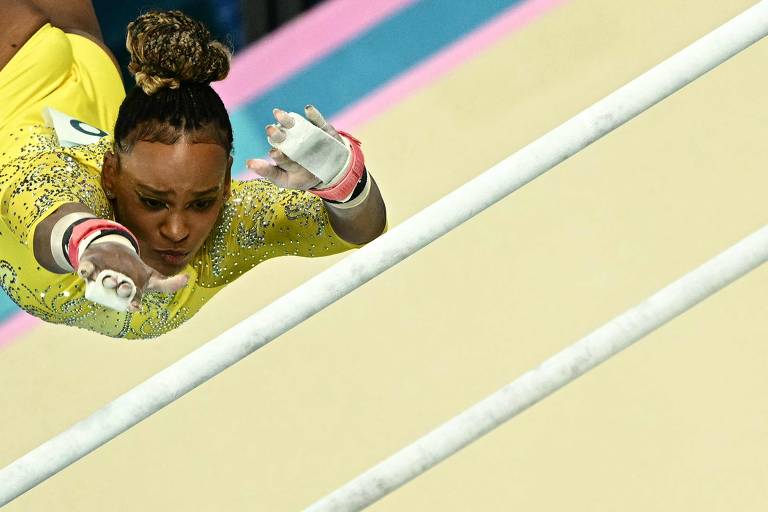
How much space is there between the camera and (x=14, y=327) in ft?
7.47

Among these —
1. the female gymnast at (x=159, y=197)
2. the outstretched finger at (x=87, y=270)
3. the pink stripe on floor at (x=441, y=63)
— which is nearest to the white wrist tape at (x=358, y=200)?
the female gymnast at (x=159, y=197)

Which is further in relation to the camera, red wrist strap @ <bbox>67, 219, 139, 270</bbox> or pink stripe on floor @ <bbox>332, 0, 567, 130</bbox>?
pink stripe on floor @ <bbox>332, 0, 567, 130</bbox>

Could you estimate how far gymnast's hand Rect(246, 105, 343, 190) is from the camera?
122 centimetres

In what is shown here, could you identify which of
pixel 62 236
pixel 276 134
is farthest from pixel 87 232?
pixel 276 134

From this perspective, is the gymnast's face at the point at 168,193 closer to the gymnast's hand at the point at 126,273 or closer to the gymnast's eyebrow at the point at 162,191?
the gymnast's eyebrow at the point at 162,191

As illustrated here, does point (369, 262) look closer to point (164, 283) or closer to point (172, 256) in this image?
point (164, 283)

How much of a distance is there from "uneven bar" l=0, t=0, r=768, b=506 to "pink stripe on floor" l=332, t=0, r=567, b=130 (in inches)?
51.2

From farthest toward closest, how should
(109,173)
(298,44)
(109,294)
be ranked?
(298,44) < (109,173) < (109,294)

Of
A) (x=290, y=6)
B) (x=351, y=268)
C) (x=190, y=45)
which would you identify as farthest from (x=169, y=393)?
(x=290, y=6)

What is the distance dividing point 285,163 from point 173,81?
0.18m

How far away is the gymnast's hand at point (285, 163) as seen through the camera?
122cm

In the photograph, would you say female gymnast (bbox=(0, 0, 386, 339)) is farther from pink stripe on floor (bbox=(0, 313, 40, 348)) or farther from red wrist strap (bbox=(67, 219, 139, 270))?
pink stripe on floor (bbox=(0, 313, 40, 348))

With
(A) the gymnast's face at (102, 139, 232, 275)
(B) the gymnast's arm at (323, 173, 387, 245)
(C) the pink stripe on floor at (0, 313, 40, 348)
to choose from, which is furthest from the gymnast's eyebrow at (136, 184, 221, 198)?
(C) the pink stripe on floor at (0, 313, 40, 348)

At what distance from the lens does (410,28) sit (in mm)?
2441
